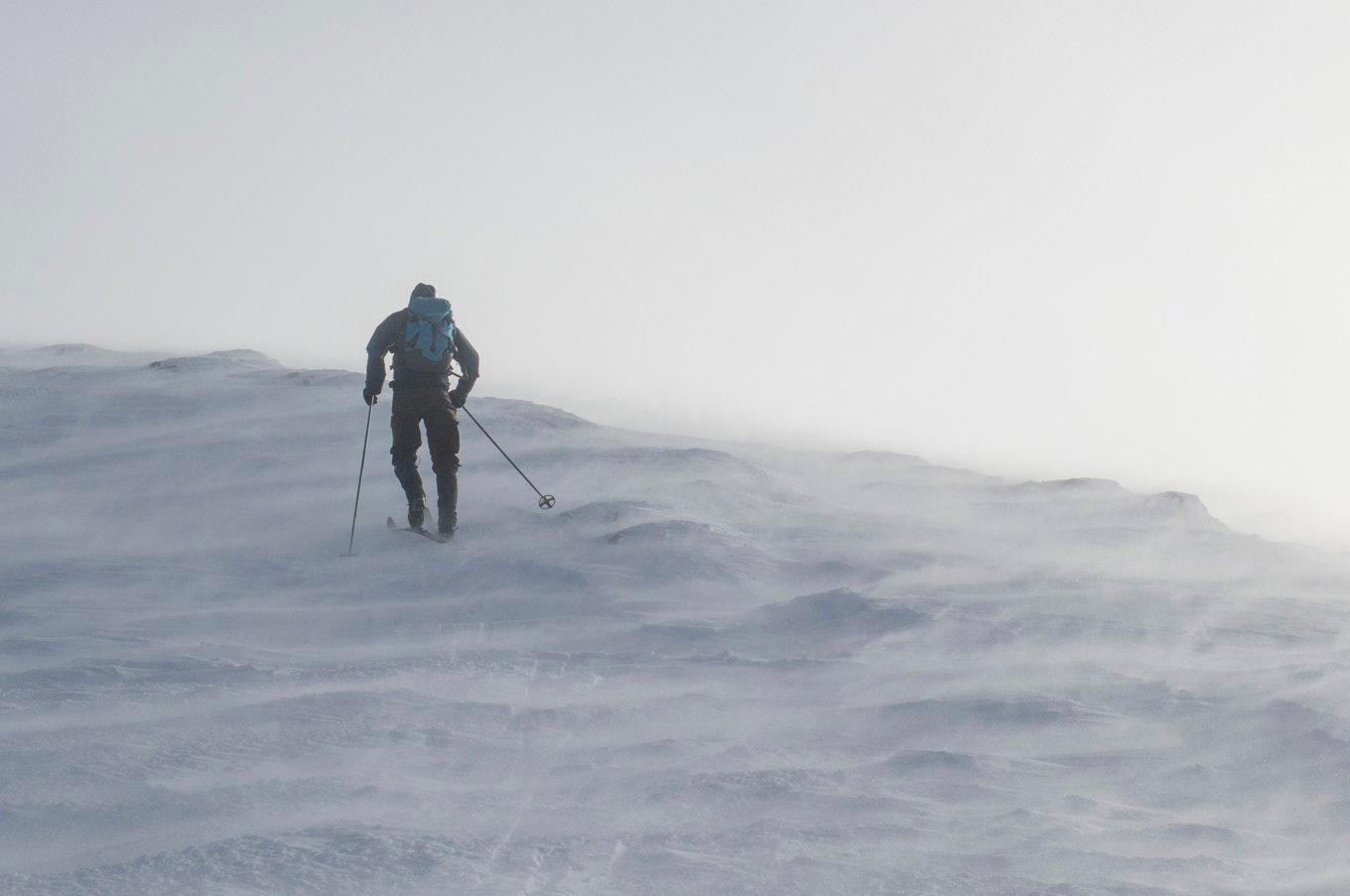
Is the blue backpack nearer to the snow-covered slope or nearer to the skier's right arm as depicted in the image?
the skier's right arm

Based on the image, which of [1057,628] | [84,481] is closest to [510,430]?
[84,481]

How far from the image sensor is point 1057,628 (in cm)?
695

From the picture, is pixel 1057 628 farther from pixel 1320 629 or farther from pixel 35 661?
pixel 35 661

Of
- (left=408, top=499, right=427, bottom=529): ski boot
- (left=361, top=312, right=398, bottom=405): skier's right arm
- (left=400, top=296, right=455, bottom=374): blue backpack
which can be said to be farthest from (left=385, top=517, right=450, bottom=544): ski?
(left=400, top=296, right=455, bottom=374): blue backpack

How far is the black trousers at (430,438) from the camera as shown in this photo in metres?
8.34

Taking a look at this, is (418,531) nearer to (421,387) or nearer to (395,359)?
(421,387)

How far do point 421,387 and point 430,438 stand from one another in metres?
0.37

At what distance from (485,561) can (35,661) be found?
111 inches

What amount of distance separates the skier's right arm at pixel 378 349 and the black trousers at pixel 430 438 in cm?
15

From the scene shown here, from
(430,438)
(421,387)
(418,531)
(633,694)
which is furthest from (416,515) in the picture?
(633,694)

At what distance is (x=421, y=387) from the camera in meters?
8.38

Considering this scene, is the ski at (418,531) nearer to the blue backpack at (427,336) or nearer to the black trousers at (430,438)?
the black trousers at (430,438)

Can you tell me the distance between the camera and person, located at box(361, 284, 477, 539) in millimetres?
8281

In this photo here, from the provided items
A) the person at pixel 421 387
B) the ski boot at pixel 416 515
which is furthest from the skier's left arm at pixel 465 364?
the ski boot at pixel 416 515
